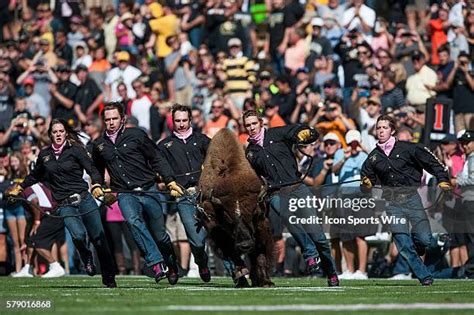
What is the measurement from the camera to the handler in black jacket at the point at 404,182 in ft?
55.4

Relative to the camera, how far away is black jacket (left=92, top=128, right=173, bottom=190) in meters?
17.0

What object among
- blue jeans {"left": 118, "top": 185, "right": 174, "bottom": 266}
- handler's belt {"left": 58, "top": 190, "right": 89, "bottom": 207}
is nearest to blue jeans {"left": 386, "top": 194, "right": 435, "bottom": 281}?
blue jeans {"left": 118, "top": 185, "right": 174, "bottom": 266}

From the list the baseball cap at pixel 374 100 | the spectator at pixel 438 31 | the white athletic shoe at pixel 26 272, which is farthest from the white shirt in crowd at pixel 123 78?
the spectator at pixel 438 31

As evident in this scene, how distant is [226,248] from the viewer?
1623 centimetres

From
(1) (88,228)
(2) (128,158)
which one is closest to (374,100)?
(2) (128,158)

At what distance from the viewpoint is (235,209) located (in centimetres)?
1569

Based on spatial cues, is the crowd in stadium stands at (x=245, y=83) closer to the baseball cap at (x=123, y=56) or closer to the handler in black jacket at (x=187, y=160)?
the baseball cap at (x=123, y=56)

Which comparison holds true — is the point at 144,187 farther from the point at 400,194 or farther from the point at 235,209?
the point at 400,194

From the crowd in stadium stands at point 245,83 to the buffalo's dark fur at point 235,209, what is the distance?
13.1ft

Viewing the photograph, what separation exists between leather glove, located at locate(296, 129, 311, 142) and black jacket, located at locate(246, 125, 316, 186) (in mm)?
118

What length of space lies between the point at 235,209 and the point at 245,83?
11210 millimetres

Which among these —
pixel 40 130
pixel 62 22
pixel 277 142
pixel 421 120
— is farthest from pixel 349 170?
pixel 62 22

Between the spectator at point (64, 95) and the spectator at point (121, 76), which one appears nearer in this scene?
the spectator at point (64, 95)

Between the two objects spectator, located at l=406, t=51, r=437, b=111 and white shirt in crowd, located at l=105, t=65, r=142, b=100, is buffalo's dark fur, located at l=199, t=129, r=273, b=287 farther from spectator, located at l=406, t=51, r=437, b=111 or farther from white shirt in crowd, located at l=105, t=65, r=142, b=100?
white shirt in crowd, located at l=105, t=65, r=142, b=100
